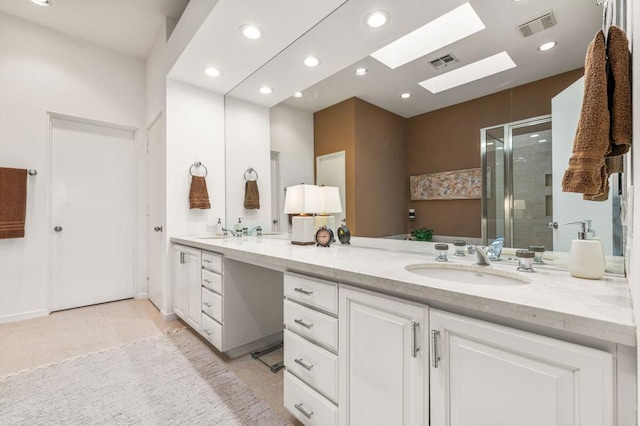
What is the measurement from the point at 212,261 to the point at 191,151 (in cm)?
137

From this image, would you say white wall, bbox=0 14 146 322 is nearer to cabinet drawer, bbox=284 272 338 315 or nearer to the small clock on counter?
the small clock on counter

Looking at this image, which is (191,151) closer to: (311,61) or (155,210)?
(155,210)

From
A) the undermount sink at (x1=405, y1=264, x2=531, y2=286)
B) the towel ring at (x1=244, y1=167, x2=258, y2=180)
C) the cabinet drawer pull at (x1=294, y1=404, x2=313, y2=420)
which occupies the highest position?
the towel ring at (x1=244, y1=167, x2=258, y2=180)

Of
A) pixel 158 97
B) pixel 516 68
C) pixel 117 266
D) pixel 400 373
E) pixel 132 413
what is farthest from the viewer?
pixel 117 266

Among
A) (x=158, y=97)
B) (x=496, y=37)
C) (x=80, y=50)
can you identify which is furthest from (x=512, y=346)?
(x=80, y=50)

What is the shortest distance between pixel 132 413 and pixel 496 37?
101 inches

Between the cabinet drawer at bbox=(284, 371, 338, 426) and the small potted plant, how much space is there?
91cm

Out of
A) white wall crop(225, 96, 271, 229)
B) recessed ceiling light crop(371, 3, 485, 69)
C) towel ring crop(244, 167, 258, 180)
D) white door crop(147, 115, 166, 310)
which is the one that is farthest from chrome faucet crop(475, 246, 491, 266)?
white door crop(147, 115, 166, 310)

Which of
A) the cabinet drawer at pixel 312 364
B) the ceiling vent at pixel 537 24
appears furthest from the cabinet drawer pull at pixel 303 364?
the ceiling vent at pixel 537 24

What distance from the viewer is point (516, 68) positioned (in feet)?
4.19

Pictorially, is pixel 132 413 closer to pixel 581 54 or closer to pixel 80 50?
pixel 581 54

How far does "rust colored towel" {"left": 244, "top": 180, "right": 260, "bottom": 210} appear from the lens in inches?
111

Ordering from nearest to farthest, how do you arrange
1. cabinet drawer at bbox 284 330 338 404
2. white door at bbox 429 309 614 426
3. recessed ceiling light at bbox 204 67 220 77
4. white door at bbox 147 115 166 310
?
white door at bbox 429 309 614 426, cabinet drawer at bbox 284 330 338 404, recessed ceiling light at bbox 204 67 220 77, white door at bbox 147 115 166 310

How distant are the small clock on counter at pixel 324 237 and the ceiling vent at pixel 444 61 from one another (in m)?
1.14
